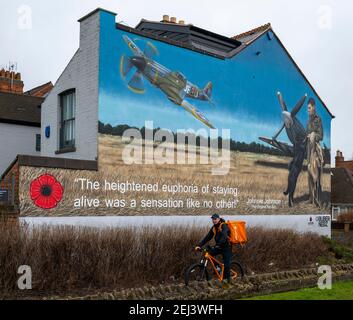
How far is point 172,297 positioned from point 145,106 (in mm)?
8339

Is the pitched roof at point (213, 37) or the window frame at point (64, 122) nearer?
the window frame at point (64, 122)

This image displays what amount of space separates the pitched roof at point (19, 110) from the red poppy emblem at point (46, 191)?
1436cm

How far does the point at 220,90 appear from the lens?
21156 mm

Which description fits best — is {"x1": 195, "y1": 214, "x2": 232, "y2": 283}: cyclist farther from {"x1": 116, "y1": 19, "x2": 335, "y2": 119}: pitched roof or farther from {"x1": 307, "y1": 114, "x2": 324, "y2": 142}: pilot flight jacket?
{"x1": 307, "y1": 114, "x2": 324, "y2": 142}: pilot flight jacket

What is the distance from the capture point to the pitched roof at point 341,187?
168 ft

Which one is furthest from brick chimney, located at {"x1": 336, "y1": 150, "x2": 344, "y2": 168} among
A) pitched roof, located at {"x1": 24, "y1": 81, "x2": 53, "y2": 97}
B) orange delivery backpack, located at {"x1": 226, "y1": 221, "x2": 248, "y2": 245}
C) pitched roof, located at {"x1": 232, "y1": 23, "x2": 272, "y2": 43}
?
orange delivery backpack, located at {"x1": 226, "y1": 221, "x2": 248, "y2": 245}

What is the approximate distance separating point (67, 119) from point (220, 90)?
258 inches

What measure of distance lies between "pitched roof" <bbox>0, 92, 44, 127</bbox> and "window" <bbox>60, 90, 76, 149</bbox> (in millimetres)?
10213

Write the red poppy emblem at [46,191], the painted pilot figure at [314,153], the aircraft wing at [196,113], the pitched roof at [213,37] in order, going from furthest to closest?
the painted pilot figure at [314,153] → the pitched roof at [213,37] → the aircraft wing at [196,113] → the red poppy emblem at [46,191]

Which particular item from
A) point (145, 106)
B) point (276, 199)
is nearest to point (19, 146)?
point (145, 106)

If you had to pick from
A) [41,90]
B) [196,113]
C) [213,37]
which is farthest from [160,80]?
[41,90]

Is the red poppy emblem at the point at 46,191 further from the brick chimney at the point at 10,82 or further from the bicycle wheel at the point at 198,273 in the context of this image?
the brick chimney at the point at 10,82

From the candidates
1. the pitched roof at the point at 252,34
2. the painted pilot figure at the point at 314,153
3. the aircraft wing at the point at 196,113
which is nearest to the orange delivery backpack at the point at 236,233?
the aircraft wing at the point at 196,113

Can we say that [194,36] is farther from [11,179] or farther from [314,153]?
[11,179]
